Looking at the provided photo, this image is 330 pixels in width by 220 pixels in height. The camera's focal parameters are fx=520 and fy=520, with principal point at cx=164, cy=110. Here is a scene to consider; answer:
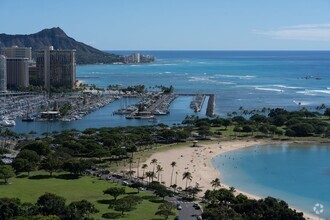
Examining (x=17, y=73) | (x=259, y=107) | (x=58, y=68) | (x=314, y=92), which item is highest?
(x=58, y=68)

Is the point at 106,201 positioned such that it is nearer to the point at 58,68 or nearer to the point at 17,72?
the point at 17,72

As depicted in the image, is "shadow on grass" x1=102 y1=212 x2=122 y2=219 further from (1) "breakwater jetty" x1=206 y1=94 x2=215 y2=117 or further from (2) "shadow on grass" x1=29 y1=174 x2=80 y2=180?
(1) "breakwater jetty" x1=206 y1=94 x2=215 y2=117

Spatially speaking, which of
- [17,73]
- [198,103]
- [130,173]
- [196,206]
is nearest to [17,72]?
[17,73]

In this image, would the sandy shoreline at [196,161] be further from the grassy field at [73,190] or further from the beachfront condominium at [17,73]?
the beachfront condominium at [17,73]

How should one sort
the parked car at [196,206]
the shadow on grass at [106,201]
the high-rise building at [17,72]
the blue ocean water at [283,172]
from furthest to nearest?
1. the high-rise building at [17,72]
2. the blue ocean water at [283,172]
3. the shadow on grass at [106,201]
4. the parked car at [196,206]

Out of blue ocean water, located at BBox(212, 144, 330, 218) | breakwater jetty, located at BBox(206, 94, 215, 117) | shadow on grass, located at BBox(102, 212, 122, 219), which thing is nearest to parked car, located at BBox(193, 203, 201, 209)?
shadow on grass, located at BBox(102, 212, 122, 219)

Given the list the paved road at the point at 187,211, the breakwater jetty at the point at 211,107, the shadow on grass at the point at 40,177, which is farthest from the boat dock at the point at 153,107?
the paved road at the point at 187,211

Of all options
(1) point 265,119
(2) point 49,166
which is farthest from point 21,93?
(2) point 49,166
